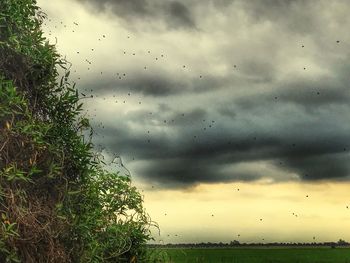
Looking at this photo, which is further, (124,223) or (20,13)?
(124,223)

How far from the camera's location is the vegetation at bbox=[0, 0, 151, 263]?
8531 mm

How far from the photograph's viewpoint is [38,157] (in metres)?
8.94

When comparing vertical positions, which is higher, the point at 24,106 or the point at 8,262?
the point at 24,106

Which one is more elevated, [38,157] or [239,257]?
[239,257]

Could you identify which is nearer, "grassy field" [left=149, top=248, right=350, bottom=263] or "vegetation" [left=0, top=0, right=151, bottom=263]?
"vegetation" [left=0, top=0, right=151, bottom=263]

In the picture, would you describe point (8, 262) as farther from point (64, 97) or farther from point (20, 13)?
point (20, 13)

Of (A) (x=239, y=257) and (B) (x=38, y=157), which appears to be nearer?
(B) (x=38, y=157)

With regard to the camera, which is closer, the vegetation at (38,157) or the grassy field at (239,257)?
the vegetation at (38,157)

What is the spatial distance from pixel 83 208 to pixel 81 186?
317 mm

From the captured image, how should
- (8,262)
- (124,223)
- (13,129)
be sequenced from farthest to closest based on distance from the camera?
(124,223), (13,129), (8,262)

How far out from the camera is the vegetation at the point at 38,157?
8.53 m

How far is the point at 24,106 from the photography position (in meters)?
9.04

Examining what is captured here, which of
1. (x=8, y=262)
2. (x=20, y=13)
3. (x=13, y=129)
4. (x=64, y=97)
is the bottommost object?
(x=8, y=262)

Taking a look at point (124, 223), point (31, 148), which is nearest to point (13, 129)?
point (31, 148)
